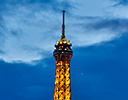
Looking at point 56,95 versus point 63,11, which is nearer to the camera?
point 56,95

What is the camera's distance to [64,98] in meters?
131

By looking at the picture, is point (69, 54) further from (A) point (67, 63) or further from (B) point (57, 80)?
(B) point (57, 80)

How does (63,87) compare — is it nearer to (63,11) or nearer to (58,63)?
(58,63)

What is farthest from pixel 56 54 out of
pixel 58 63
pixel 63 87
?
pixel 63 87

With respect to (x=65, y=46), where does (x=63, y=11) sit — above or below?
above

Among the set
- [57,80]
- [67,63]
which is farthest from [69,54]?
[57,80]

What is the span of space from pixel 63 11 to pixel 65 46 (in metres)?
15.7

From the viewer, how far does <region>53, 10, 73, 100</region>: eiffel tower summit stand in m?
130

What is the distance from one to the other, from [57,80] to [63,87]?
3.71 metres

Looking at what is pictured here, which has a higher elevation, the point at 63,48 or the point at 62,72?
the point at 63,48

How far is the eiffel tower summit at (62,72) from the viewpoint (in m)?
130

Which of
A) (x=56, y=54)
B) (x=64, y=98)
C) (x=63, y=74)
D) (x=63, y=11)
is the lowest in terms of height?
(x=64, y=98)

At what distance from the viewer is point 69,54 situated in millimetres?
133750

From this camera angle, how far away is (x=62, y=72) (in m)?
132
